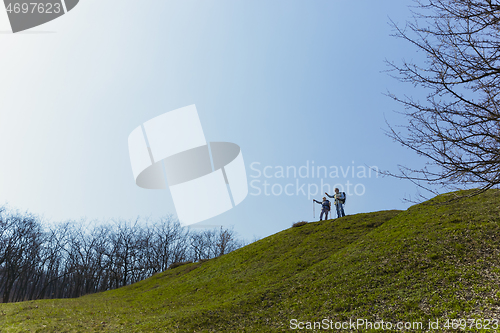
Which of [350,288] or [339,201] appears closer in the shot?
[350,288]

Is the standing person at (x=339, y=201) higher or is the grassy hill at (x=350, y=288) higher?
the standing person at (x=339, y=201)

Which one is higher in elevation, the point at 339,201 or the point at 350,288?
the point at 339,201

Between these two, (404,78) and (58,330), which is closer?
(404,78)

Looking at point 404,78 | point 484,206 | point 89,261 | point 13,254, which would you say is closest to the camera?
point 404,78

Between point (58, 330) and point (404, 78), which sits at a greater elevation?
point (404, 78)

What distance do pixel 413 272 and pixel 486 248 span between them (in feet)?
9.39

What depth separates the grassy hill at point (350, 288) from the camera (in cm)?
863

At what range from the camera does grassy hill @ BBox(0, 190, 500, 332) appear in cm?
863

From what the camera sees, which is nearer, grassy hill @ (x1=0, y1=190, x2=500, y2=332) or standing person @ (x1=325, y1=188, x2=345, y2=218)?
grassy hill @ (x1=0, y1=190, x2=500, y2=332)

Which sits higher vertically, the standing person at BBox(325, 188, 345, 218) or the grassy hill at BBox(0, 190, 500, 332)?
the standing person at BBox(325, 188, 345, 218)

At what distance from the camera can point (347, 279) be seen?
1157 cm

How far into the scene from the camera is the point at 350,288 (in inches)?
423

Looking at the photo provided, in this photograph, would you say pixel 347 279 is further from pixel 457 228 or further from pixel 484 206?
pixel 484 206

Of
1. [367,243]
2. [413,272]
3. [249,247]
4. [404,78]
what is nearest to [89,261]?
[249,247]
